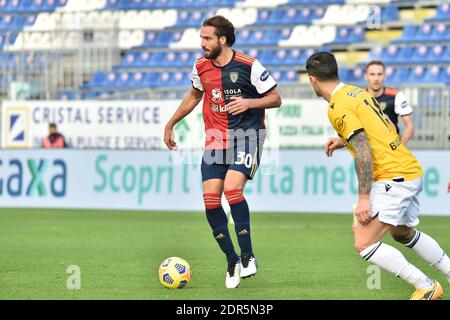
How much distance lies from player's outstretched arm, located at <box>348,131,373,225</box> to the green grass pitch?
0.93m

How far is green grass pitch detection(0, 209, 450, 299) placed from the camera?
8359mm

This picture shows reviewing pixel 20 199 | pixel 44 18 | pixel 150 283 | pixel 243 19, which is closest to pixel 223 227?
pixel 150 283

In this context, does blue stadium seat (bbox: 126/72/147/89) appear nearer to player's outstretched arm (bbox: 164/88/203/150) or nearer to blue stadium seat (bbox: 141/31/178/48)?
blue stadium seat (bbox: 141/31/178/48)

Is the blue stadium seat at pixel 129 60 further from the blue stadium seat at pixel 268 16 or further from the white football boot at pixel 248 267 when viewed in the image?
the white football boot at pixel 248 267

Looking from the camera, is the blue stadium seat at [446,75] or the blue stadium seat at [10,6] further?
the blue stadium seat at [10,6]

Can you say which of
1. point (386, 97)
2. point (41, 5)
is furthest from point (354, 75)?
point (386, 97)

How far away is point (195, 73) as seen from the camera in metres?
9.21

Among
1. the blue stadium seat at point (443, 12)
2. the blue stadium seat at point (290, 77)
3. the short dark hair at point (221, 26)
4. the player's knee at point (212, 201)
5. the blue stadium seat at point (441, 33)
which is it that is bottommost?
the player's knee at point (212, 201)

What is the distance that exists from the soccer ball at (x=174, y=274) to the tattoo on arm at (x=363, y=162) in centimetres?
196

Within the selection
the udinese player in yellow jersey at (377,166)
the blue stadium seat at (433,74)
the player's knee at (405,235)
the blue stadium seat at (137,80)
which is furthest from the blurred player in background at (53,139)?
the udinese player in yellow jersey at (377,166)

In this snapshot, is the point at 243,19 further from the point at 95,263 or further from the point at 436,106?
the point at 95,263

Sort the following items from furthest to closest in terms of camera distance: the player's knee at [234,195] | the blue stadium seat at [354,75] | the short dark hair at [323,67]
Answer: the blue stadium seat at [354,75] < the player's knee at [234,195] < the short dark hair at [323,67]

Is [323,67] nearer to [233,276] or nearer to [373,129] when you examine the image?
[373,129]

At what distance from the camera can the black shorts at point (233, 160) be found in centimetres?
900
